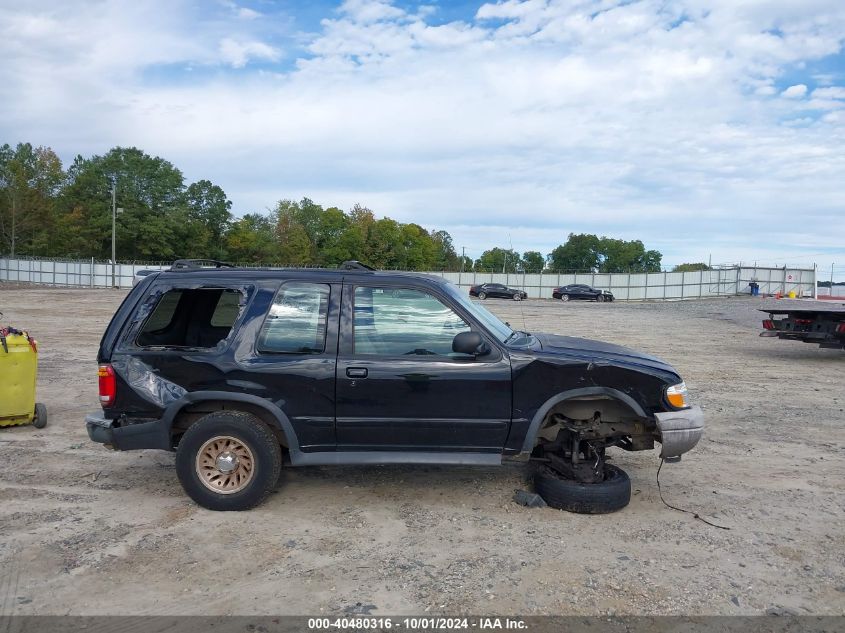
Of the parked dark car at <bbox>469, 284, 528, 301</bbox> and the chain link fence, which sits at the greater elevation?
the chain link fence

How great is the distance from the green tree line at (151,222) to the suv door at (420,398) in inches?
2582

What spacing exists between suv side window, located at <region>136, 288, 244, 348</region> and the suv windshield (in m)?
1.65

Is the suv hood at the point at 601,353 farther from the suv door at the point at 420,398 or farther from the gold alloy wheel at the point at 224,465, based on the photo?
the gold alloy wheel at the point at 224,465

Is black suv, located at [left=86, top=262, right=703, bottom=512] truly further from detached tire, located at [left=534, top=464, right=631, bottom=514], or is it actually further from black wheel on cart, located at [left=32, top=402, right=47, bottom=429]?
black wheel on cart, located at [left=32, top=402, right=47, bottom=429]

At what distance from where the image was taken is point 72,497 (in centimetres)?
516

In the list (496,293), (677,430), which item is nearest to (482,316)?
(677,430)

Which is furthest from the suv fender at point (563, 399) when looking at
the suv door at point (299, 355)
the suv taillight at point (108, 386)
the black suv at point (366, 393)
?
the suv taillight at point (108, 386)

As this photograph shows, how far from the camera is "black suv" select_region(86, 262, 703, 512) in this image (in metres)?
4.75

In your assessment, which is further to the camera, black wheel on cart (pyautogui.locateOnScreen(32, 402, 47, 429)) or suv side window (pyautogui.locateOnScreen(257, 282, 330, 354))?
black wheel on cart (pyautogui.locateOnScreen(32, 402, 47, 429))

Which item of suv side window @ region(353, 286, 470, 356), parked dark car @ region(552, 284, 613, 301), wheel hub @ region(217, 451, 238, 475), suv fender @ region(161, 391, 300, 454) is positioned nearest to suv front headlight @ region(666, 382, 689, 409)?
suv side window @ region(353, 286, 470, 356)

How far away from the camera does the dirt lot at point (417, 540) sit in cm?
368

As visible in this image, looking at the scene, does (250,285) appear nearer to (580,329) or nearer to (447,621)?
(447,621)

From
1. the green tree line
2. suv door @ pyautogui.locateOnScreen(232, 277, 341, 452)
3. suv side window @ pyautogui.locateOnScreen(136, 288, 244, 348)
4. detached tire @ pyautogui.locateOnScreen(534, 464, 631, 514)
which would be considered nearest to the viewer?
suv door @ pyautogui.locateOnScreen(232, 277, 341, 452)

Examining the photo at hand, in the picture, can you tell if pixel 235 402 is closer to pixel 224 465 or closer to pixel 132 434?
pixel 224 465
